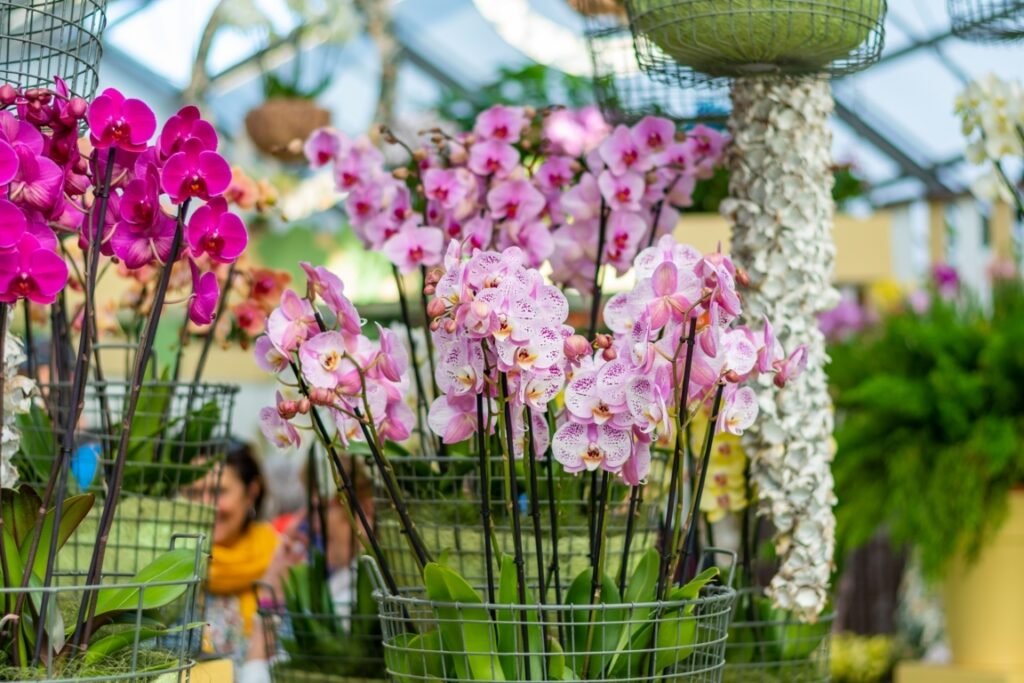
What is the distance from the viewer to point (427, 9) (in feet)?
30.2

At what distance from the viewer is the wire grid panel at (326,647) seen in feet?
5.48

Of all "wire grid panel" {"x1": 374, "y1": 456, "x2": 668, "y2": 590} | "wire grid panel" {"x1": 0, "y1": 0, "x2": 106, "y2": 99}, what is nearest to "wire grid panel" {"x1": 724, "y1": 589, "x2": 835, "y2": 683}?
"wire grid panel" {"x1": 374, "y1": 456, "x2": 668, "y2": 590}

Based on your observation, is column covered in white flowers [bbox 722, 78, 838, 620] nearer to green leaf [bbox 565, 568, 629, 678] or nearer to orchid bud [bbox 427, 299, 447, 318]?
green leaf [bbox 565, 568, 629, 678]

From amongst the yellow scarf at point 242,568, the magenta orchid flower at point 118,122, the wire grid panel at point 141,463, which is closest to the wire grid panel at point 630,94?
the wire grid panel at point 141,463

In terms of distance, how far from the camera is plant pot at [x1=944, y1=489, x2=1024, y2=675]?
2.32 metres

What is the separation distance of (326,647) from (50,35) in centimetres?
88

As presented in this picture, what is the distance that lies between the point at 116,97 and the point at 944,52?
22.7ft

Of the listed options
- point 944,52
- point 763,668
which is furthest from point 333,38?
point 763,668

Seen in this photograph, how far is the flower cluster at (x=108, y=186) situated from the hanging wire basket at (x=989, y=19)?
1.09 meters

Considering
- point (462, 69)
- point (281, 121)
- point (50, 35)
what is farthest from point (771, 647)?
point (462, 69)

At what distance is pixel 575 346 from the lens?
110cm

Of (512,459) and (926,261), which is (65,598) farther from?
(926,261)

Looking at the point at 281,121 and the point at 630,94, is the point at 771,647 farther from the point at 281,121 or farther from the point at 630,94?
the point at 281,121

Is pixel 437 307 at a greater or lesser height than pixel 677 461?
greater
